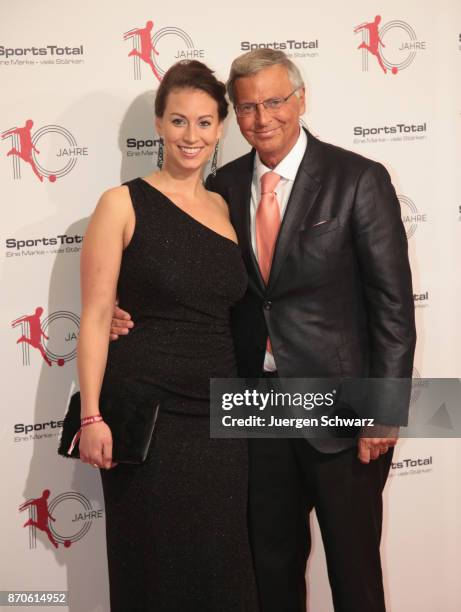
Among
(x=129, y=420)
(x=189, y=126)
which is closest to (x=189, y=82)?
(x=189, y=126)

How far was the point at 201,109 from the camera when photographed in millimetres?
2289

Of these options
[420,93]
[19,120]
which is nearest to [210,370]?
[19,120]

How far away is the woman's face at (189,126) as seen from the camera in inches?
89.8

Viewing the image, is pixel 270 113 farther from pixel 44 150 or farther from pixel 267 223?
pixel 44 150

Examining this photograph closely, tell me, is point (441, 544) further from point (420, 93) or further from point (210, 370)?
point (420, 93)

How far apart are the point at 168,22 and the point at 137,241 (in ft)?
3.27

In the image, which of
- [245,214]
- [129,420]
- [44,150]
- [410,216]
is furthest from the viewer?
[410,216]

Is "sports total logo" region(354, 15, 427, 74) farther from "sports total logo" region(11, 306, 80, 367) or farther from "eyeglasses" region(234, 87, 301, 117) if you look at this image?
"sports total logo" region(11, 306, 80, 367)

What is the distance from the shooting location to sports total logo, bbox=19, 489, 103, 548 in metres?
2.88

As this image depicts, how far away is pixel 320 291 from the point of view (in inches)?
93.0

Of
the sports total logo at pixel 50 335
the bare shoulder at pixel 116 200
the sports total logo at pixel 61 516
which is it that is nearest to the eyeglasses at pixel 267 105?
the bare shoulder at pixel 116 200

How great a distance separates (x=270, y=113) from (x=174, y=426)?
3.29ft

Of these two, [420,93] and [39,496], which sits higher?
[420,93]

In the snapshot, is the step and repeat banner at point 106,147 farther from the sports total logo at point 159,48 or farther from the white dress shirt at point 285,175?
the white dress shirt at point 285,175
